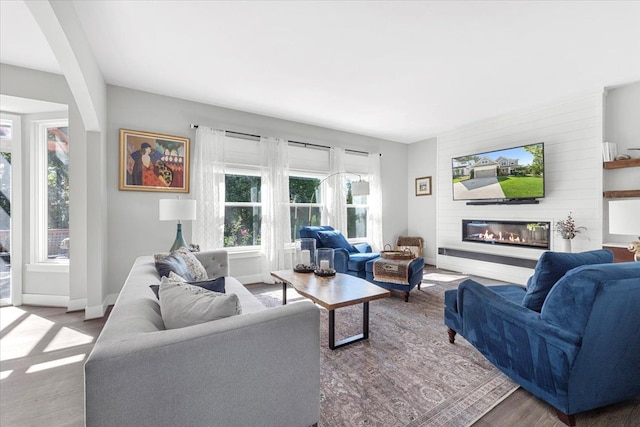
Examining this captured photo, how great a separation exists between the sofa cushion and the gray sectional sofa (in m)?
1.39

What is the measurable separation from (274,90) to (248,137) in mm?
992

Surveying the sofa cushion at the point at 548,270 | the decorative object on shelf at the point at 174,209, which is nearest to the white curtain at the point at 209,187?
the decorative object on shelf at the point at 174,209

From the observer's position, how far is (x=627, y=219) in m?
2.35

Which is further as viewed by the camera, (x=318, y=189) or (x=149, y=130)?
(x=318, y=189)

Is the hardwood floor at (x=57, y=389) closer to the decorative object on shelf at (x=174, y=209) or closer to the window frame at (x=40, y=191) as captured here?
the window frame at (x=40, y=191)

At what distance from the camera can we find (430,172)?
19.0ft

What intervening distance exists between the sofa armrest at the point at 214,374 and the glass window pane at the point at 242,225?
3238mm

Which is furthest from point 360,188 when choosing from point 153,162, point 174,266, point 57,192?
point 57,192

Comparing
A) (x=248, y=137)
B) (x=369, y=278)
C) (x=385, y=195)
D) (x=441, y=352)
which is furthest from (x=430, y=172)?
(x=441, y=352)

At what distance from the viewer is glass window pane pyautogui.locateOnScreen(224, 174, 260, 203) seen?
427 cm

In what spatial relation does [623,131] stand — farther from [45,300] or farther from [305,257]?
[45,300]

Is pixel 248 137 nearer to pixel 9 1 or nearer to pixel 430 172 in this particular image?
pixel 9 1

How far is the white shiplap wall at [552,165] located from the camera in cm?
362

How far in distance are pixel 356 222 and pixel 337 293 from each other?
3339mm
